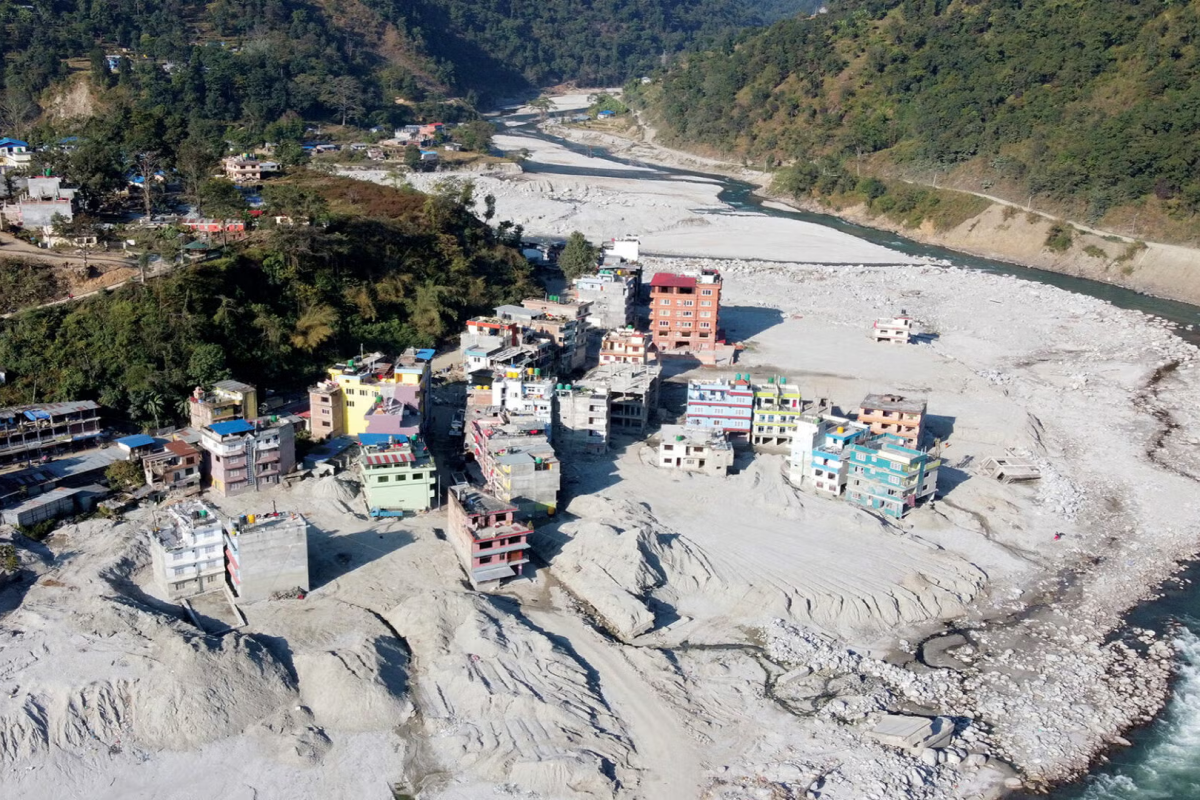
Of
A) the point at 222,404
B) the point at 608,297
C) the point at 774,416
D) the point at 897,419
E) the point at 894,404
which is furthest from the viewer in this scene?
the point at 608,297

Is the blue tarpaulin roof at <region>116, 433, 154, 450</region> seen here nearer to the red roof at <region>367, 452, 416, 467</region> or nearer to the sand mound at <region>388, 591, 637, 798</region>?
the red roof at <region>367, 452, 416, 467</region>

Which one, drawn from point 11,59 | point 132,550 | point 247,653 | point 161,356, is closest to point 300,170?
point 161,356

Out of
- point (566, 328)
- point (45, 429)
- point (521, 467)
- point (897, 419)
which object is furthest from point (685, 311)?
point (45, 429)

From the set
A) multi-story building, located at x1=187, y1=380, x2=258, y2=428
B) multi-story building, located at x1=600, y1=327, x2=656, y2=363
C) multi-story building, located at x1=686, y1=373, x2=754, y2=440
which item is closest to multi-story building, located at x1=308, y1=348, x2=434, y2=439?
multi-story building, located at x1=187, y1=380, x2=258, y2=428

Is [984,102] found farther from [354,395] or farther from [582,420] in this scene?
[354,395]

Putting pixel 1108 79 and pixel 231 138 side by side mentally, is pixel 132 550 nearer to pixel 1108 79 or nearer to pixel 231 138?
pixel 231 138
